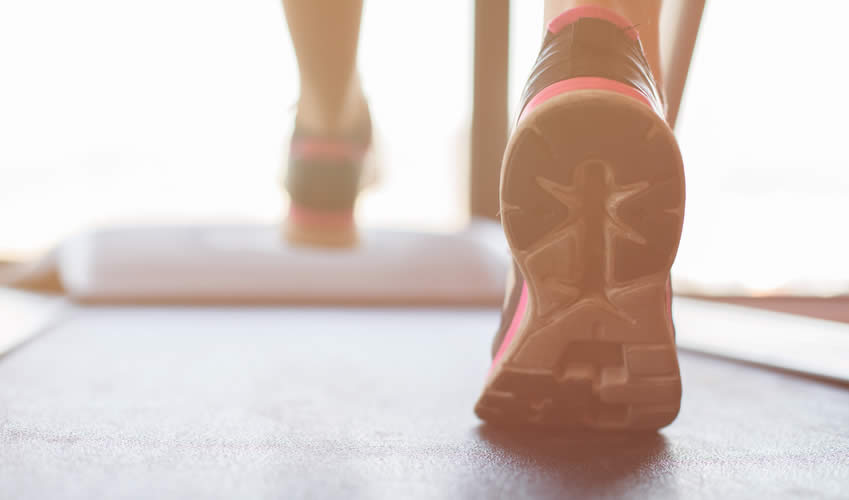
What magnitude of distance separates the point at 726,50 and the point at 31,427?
62.7 inches

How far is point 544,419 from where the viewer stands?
2.00ft

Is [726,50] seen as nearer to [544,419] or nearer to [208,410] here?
[544,419]

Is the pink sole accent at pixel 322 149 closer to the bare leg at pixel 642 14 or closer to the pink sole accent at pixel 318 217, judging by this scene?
the pink sole accent at pixel 318 217

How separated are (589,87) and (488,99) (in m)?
1.56

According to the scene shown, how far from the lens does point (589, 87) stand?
1.66 ft

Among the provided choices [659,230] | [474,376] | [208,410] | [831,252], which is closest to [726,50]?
[831,252]

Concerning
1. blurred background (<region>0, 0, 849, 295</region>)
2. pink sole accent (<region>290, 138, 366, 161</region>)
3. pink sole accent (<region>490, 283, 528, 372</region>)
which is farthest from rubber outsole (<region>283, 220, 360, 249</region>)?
pink sole accent (<region>490, 283, 528, 372</region>)

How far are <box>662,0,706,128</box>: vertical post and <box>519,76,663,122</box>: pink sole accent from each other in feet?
0.51

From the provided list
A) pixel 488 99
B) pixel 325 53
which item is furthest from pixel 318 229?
pixel 488 99

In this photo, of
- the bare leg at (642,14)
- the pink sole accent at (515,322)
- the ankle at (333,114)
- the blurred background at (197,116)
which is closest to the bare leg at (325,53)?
the ankle at (333,114)

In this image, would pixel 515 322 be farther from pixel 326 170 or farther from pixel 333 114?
pixel 326 170

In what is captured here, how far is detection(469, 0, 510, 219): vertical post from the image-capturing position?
78.0 inches

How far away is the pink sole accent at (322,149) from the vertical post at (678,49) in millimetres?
588

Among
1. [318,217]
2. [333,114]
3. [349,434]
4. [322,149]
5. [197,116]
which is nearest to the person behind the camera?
[349,434]
